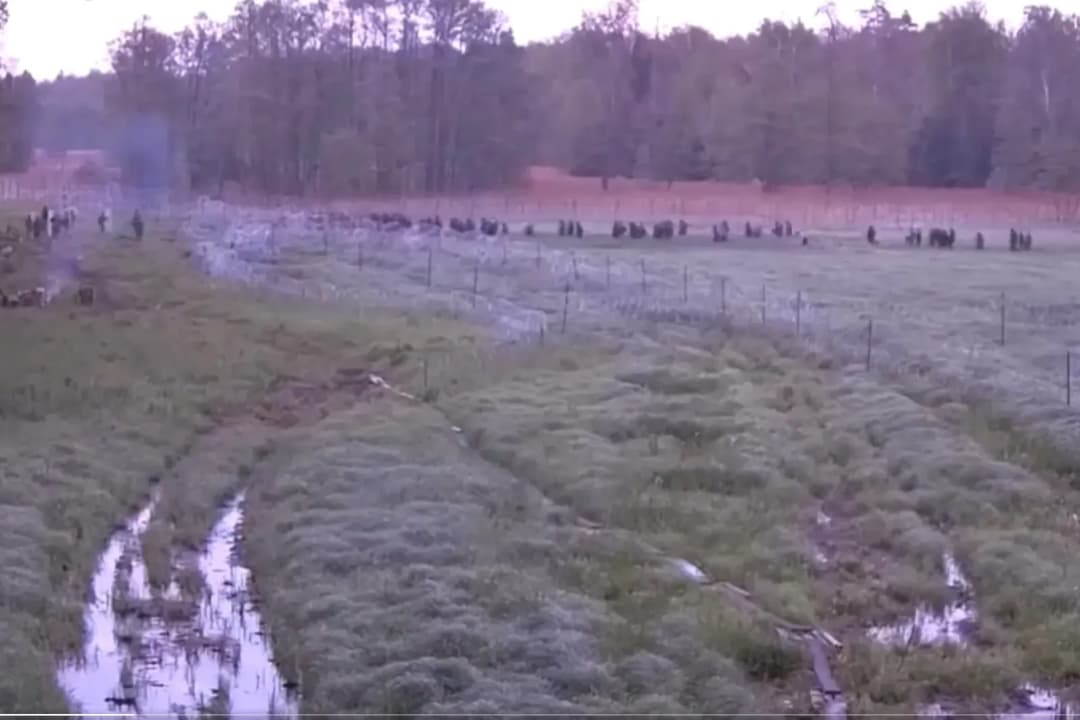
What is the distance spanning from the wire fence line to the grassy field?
904 mm

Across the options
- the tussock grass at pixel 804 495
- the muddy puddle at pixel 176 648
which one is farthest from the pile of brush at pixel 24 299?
the muddy puddle at pixel 176 648

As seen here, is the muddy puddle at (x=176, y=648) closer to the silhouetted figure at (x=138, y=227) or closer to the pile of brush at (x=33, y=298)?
the pile of brush at (x=33, y=298)

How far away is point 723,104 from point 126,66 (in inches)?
1284

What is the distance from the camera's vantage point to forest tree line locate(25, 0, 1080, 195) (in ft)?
258

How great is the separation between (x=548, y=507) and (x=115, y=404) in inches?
329

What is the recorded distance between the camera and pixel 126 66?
273ft

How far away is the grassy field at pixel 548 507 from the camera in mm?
13000

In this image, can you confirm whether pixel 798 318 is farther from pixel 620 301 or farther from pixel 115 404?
pixel 115 404

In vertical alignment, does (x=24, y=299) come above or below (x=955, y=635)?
above

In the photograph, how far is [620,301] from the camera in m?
35.1

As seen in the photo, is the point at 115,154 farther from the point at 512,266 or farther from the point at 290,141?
the point at 512,266

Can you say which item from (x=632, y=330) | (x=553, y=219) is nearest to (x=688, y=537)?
(x=632, y=330)

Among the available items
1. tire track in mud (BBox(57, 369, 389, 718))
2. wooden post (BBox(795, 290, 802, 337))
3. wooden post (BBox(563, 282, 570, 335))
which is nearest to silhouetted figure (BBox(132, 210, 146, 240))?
wooden post (BBox(563, 282, 570, 335))

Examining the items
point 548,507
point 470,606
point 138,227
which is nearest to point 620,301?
point 548,507
